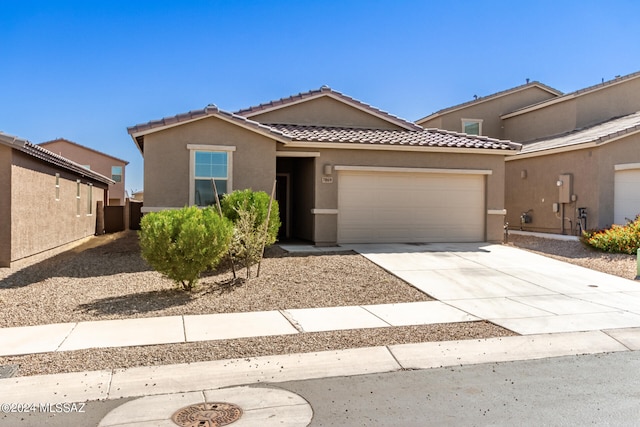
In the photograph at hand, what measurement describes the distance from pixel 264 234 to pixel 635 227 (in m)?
11.2

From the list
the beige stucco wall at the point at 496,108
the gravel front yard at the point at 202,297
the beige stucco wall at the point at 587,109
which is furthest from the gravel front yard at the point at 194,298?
the beige stucco wall at the point at 496,108

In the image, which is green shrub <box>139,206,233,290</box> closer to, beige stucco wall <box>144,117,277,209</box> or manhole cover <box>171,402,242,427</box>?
beige stucco wall <box>144,117,277,209</box>

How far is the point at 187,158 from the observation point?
46.0 feet

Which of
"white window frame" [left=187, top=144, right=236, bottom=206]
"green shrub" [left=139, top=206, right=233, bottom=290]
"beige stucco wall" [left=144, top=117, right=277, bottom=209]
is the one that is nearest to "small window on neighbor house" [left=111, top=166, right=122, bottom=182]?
"beige stucco wall" [left=144, top=117, right=277, bottom=209]

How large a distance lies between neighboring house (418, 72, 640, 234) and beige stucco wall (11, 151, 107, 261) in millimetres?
17065

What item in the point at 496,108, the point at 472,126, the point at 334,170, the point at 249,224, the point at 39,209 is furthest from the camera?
the point at 496,108

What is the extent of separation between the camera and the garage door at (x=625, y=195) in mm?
17922

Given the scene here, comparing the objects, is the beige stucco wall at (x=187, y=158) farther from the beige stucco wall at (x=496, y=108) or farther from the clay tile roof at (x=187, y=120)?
the beige stucco wall at (x=496, y=108)

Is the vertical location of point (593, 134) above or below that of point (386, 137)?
above

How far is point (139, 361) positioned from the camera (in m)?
6.03

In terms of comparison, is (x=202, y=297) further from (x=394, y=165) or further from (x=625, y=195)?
(x=625, y=195)

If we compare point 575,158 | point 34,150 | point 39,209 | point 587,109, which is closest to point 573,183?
point 575,158

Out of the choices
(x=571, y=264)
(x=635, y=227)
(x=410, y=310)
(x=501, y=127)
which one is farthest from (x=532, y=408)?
(x=501, y=127)

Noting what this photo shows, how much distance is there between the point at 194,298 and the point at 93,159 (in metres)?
37.0
